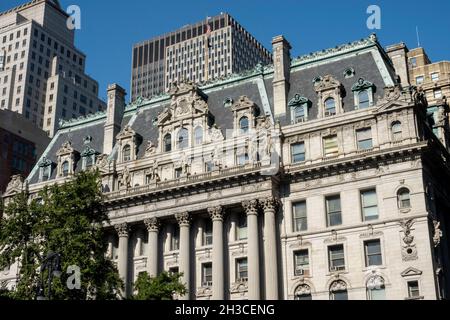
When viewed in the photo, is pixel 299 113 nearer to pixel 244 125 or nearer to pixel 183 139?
pixel 244 125

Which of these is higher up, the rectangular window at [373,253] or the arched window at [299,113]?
the arched window at [299,113]

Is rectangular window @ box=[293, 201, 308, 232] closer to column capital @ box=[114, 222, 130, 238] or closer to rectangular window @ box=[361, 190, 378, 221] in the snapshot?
rectangular window @ box=[361, 190, 378, 221]

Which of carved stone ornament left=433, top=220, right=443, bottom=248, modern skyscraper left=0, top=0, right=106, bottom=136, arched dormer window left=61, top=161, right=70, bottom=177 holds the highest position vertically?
modern skyscraper left=0, top=0, right=106, bottom=136

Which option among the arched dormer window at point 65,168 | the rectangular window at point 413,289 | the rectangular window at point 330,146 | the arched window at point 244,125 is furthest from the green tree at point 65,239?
the rectangular window at point 413,289

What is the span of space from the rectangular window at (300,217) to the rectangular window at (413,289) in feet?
30.8

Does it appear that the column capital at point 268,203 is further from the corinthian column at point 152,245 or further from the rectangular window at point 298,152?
the corinthian column at point 152,245

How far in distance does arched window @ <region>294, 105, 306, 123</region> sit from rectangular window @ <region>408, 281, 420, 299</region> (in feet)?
54.9

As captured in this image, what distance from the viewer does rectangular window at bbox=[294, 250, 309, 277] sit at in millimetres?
50938

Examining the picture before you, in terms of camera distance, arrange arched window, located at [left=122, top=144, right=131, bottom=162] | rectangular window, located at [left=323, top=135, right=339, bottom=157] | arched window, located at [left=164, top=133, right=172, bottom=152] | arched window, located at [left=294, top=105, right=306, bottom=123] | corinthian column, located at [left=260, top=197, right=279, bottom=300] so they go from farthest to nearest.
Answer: arched window, located at [left=122, top=144, right=131, bottom=162]
arched window, located at [left=164, top=133, right=172, bottom=152]
arched window, located at [left=294, top=105, right=306, bottom=123]
rectangular window, located at [left=323, top=135, right=339, bottom=157]
corinthian column, located at [left=260, top=197, right=279, bottom=300]

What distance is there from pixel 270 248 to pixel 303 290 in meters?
4.05

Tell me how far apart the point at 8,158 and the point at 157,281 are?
62.0m

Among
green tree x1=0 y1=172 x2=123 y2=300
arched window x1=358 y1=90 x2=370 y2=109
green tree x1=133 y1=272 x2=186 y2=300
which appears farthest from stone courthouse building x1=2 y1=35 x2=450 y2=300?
green tree x1=0 y1=172 x2=123 y2=300

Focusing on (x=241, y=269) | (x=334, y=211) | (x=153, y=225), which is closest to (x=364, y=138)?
(x=334, y=211)

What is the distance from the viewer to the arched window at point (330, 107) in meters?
54.7
